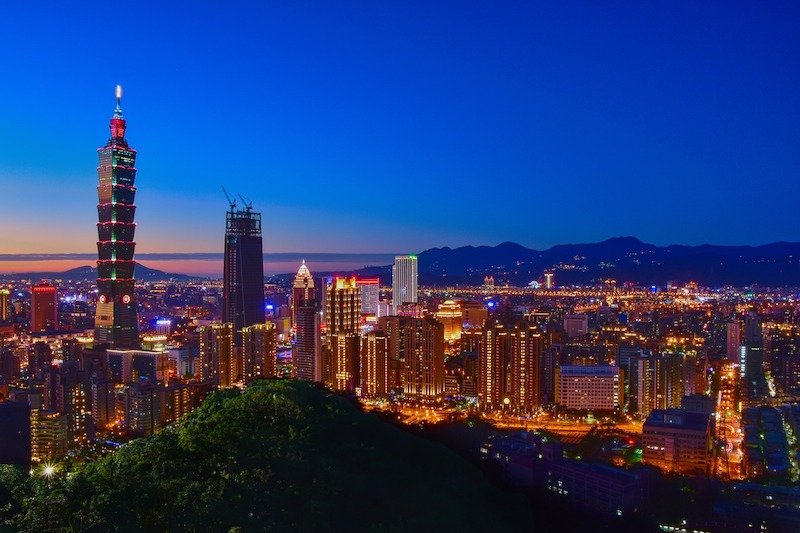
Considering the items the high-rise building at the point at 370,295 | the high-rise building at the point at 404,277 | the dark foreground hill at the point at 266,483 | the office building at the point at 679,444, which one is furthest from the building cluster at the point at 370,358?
the high-rise building at the point at 404,277

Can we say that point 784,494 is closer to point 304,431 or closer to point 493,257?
point 304,431

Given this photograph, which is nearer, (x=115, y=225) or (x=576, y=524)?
(x=576, y=524)

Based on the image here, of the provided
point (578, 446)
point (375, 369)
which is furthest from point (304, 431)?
point (375, 369)

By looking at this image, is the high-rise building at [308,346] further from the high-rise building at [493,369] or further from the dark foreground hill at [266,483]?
the dark foreground hill at [266,483]

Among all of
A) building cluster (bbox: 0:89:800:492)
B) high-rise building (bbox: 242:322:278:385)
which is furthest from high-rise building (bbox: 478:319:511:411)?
high-rise building (bbox: 242:322:278:385)

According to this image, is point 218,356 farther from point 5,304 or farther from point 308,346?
point 5,304

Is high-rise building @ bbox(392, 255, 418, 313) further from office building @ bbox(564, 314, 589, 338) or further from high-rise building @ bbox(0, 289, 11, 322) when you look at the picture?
high-rise building @ bbox(0, 289, 11, 322)
